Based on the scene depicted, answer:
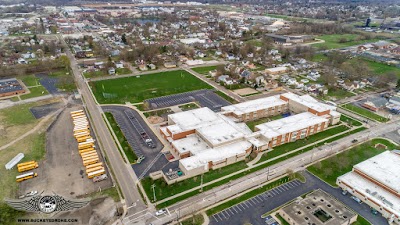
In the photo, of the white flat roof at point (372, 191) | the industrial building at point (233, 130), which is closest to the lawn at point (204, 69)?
the industrial building at point (233, 130)

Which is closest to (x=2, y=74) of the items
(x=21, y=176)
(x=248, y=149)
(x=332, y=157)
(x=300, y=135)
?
(x=21, y=176)

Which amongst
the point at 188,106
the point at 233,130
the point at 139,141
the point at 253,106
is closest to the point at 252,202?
the point at 233,130

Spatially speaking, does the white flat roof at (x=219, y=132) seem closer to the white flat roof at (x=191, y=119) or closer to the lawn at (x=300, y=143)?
the white flat roof at (x=191, y=119)

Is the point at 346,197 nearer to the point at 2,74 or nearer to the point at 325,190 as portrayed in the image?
the point at 325,190

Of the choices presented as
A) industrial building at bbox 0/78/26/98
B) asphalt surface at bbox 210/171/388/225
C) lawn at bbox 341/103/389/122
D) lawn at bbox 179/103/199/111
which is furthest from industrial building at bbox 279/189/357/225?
industrial building at bbox 0/78/26/98

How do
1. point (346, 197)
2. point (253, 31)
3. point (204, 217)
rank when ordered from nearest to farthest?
point (204, 217) < point (346, 197) < point (253, 31)

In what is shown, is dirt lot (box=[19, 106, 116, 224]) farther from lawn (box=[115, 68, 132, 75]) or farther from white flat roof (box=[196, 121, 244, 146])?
lawn (box=[115, 68, 132, 75])
